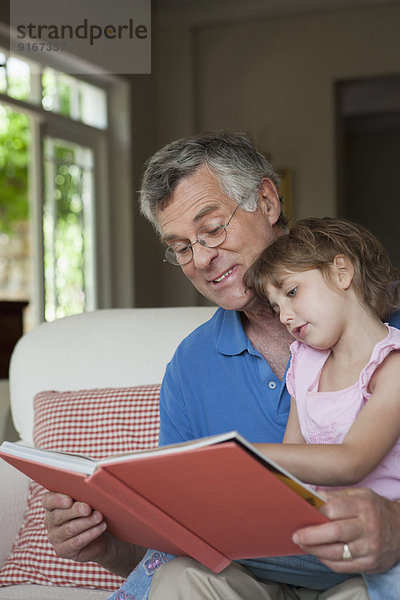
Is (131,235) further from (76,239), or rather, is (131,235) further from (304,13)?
(304,13)

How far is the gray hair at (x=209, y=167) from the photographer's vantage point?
158cm

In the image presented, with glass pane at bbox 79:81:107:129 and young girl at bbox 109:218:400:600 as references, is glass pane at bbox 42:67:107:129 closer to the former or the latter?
glass pane at bbox 79:81:107:129

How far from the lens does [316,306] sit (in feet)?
4.23

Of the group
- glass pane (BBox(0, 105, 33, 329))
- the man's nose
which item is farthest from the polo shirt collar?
glass pane (BBox(0, 105, 33, 329))

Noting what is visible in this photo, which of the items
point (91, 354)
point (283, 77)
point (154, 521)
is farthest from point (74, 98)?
point (154, 521)

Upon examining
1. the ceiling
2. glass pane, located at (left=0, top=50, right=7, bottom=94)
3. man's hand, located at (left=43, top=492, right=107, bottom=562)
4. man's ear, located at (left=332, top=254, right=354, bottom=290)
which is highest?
the ceiling

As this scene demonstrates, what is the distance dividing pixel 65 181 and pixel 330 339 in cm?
464

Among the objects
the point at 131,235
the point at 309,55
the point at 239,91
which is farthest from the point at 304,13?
the point at 131,235

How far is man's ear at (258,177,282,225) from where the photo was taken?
1632mm

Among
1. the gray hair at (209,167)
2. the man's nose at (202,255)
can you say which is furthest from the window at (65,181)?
the man's nose at (202,255)

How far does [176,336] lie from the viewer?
6.70ft

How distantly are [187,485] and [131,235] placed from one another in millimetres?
5233

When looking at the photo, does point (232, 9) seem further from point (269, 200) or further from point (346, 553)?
point (346, 553)

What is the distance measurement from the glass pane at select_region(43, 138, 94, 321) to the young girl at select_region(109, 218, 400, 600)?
4204mm
